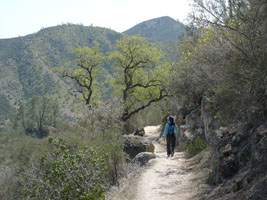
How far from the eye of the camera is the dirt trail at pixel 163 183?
6934 mm

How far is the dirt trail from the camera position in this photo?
693cm

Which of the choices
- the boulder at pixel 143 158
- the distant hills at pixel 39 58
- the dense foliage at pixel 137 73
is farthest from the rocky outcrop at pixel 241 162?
the distant hills at pixel 39 58

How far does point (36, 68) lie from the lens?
93.0 meters

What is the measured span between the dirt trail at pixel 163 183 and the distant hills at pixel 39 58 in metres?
64.5

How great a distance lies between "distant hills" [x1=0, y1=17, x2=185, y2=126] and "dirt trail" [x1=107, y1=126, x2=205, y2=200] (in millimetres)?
64510

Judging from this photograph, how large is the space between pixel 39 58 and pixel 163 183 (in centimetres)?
9855

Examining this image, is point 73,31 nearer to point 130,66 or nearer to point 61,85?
point 61,85

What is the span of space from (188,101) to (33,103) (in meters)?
39.9

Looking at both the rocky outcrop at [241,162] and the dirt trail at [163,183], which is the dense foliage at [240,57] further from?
the dirt trail at [163,183]

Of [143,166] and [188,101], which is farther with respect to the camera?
[188,101]

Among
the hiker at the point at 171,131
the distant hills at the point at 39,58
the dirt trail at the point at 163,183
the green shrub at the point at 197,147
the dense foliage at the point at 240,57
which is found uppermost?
the distant hills at the point at 39,58

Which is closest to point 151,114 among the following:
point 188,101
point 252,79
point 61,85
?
point 188,101

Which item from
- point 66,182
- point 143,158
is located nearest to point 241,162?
point 66,182

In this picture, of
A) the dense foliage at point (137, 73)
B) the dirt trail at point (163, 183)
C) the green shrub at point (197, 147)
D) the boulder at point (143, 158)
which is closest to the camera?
the dirt trail at point (163, 183)
